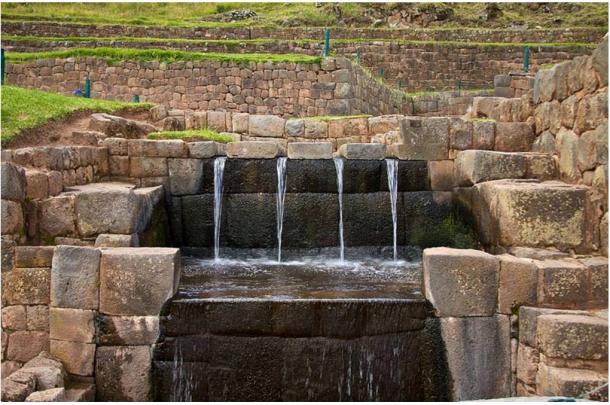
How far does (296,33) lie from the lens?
26.3 m

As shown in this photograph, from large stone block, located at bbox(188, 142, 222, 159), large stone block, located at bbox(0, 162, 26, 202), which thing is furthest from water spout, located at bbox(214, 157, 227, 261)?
large stone block, located at bbox(0, 162, 26, 202)

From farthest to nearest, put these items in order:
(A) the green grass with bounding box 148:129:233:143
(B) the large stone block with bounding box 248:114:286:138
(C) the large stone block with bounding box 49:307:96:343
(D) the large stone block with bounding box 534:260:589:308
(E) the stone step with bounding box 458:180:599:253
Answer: (B) the large stone block with bounding box 248:114:286:138 < (A) the green grass with bounding box 148:129:233:143 < (E) the stone step with bounding box 458:180:599:253 < (C) the large stone block with bounding box 49:307:96:343 < (D) the large stone block with bounding box 534:260:589:308

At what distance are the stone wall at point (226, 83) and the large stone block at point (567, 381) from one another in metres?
11.5

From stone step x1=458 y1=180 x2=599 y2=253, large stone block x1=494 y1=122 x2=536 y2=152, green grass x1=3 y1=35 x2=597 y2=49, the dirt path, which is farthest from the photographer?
green grass x1=3 y1=35 x2=597 y2=49

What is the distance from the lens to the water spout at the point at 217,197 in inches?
401

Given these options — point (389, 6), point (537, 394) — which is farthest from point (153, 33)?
point (537, 394)

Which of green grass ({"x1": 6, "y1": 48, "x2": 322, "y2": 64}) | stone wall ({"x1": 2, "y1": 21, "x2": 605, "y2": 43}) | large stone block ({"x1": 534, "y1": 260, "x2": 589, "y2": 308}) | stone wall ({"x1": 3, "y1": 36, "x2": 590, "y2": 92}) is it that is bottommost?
large stone block ({"x1": 534, "y1": 260, "x2": 589, "y2": 308})

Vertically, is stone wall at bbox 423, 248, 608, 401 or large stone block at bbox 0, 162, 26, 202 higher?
large stone block at bbox 0, 162, 26, 202

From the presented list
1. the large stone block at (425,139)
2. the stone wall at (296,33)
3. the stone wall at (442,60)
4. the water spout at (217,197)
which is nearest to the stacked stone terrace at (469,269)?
the water spout at (217,197)

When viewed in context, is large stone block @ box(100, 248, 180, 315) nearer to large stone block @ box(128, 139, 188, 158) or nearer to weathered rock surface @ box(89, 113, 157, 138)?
large stone block @ box(128, 139, 188, 158)

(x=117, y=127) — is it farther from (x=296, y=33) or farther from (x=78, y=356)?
(x=296, y=33)

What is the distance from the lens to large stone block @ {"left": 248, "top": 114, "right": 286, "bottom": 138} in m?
12.7

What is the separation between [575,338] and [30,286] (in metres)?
5.41

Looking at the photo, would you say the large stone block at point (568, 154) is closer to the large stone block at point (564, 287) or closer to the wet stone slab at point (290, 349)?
the large stone block at point (564, 287)
